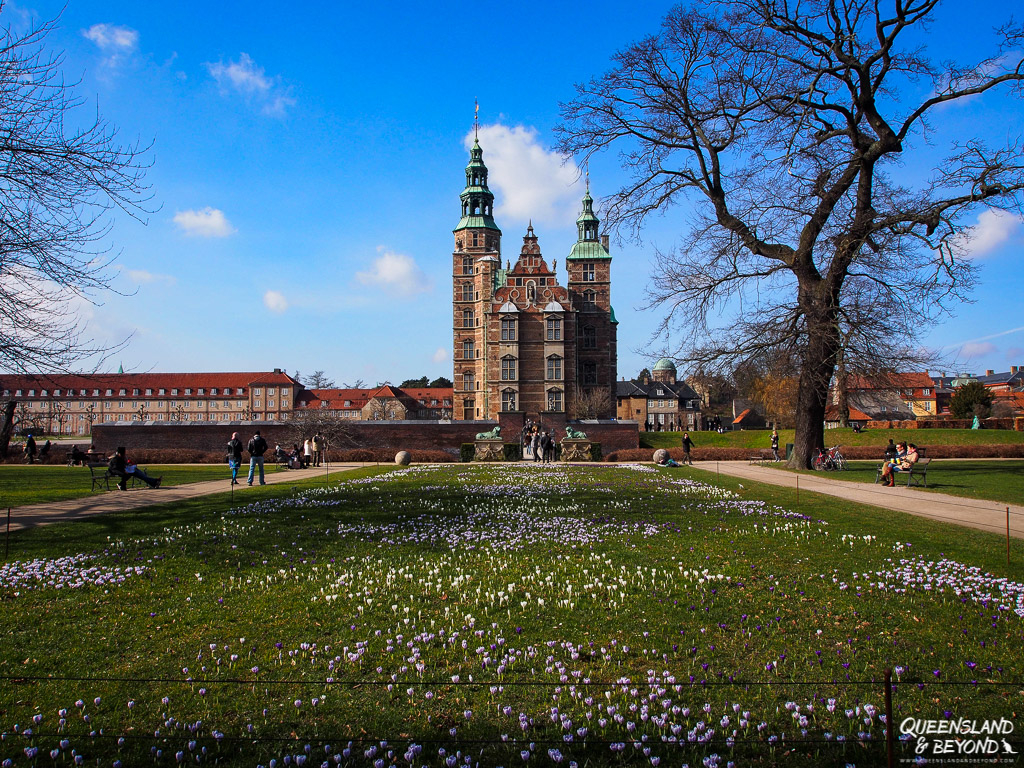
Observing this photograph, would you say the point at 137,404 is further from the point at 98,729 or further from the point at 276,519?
the point at 98,729

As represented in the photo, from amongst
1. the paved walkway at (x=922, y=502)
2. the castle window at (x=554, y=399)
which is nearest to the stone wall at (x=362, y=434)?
the castle window at (x=554, y=399)

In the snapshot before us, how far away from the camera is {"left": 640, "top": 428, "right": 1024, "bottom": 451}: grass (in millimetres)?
40938

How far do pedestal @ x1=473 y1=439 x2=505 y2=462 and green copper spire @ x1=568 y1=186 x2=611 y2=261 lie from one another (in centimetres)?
3418

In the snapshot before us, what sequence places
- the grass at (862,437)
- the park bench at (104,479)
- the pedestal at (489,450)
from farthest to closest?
the grass at (862,437) < the pedestal at (489,450) < the park bench at (104,479)

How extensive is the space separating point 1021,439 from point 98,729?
4892 cm

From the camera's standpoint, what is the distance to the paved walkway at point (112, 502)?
500 inches

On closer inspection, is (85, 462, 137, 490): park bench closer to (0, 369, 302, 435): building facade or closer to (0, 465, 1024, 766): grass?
(0, 465, 1024, 766): grass

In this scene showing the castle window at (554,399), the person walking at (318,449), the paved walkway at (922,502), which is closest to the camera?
the paved walkway at (922,502)

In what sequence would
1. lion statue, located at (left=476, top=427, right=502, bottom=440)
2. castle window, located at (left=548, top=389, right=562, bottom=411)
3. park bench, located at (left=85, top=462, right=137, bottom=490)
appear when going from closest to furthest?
1. park bench, located at (left=85, top=462, right=137, bottom=490)
2. lion statue, located at (left=476, top=427, right=502, bottom=440)
3. castle window, located at (left=548, top=389, right=562, bottom=411)

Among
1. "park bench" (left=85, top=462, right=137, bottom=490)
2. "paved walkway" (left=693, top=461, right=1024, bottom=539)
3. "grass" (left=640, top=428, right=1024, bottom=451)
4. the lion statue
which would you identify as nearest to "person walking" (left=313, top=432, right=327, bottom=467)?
the lion statue

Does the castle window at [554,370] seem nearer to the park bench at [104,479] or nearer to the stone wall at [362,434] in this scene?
the stone wall at [362,434]

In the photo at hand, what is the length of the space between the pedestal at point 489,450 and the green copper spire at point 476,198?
36.9 m

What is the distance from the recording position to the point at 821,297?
22.9 m

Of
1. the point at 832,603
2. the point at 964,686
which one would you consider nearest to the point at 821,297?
the point at 832,603
